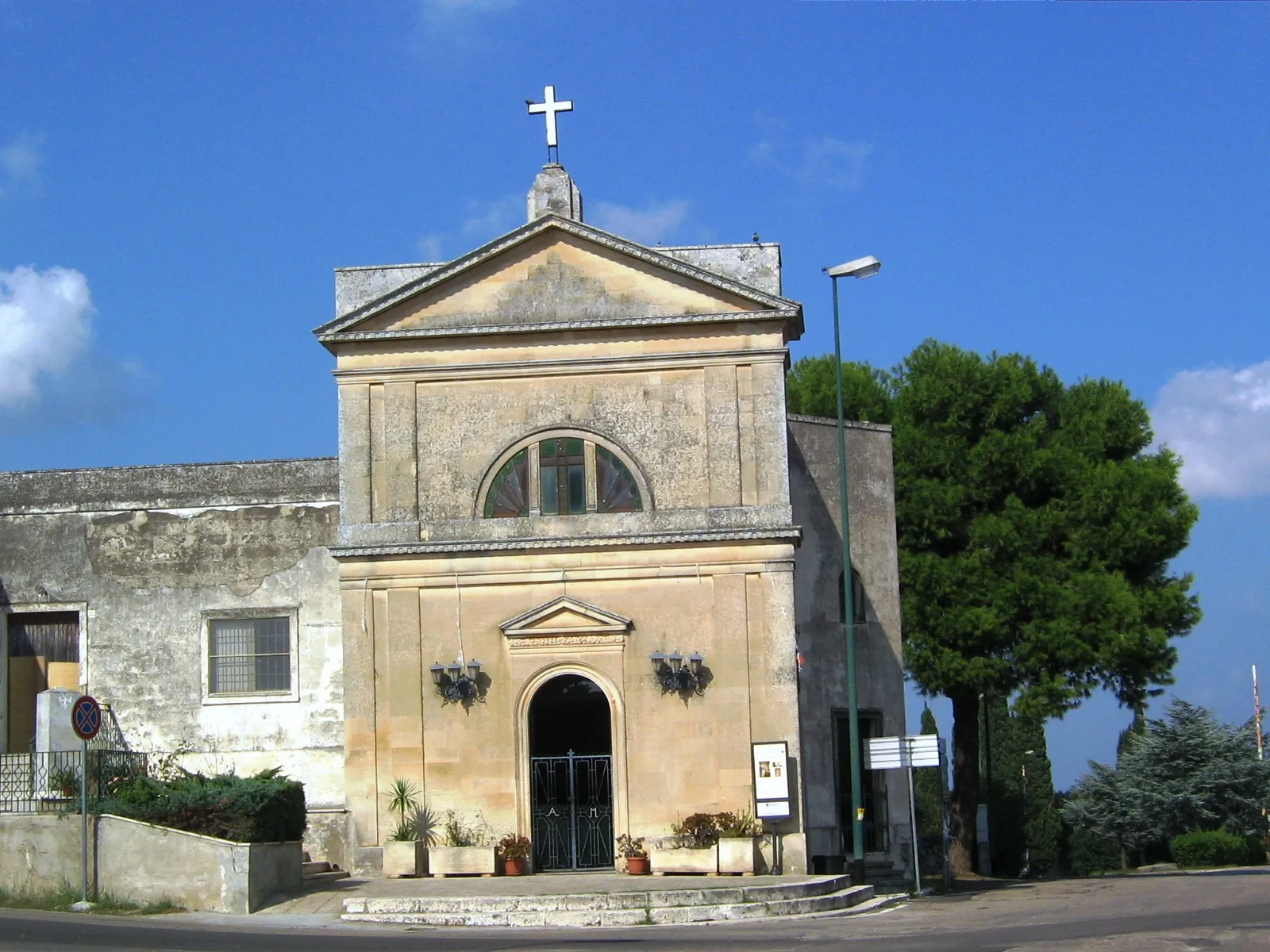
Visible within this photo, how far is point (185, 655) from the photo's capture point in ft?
96.6

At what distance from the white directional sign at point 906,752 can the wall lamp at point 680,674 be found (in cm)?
319

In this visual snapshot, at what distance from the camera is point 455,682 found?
2639 centimetres

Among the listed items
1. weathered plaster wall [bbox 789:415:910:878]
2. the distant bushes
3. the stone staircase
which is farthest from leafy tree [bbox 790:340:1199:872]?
the stone staircase

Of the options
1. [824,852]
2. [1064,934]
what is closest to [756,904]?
[1064,934]

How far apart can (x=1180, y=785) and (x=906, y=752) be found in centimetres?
1809

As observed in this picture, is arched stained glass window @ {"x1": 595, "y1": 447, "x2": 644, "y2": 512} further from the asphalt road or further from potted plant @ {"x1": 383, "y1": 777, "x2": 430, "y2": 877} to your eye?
the asphalt road

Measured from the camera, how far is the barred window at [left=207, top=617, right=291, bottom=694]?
2933cm

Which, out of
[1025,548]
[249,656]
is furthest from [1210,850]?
[249,656]

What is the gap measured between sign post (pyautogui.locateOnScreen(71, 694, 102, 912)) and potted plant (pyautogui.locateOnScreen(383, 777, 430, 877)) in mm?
4956

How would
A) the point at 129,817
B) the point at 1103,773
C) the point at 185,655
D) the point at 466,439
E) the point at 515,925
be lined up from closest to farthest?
the point at 515,925 → the point at 129,817 → the point at 466,439 → the point at 185,655 → the point at 1103,773

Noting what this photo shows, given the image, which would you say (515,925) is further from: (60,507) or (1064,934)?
(60,507)

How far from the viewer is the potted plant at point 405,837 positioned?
25469 millimetres

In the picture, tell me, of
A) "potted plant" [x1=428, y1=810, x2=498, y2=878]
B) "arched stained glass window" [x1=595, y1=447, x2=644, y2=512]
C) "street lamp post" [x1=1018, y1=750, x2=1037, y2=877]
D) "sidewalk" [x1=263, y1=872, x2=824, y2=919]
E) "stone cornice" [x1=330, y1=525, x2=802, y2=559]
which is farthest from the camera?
"street lamp post" [x1=1018, y1=750, x2=1037, y2=877]

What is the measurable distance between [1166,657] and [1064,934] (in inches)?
815
